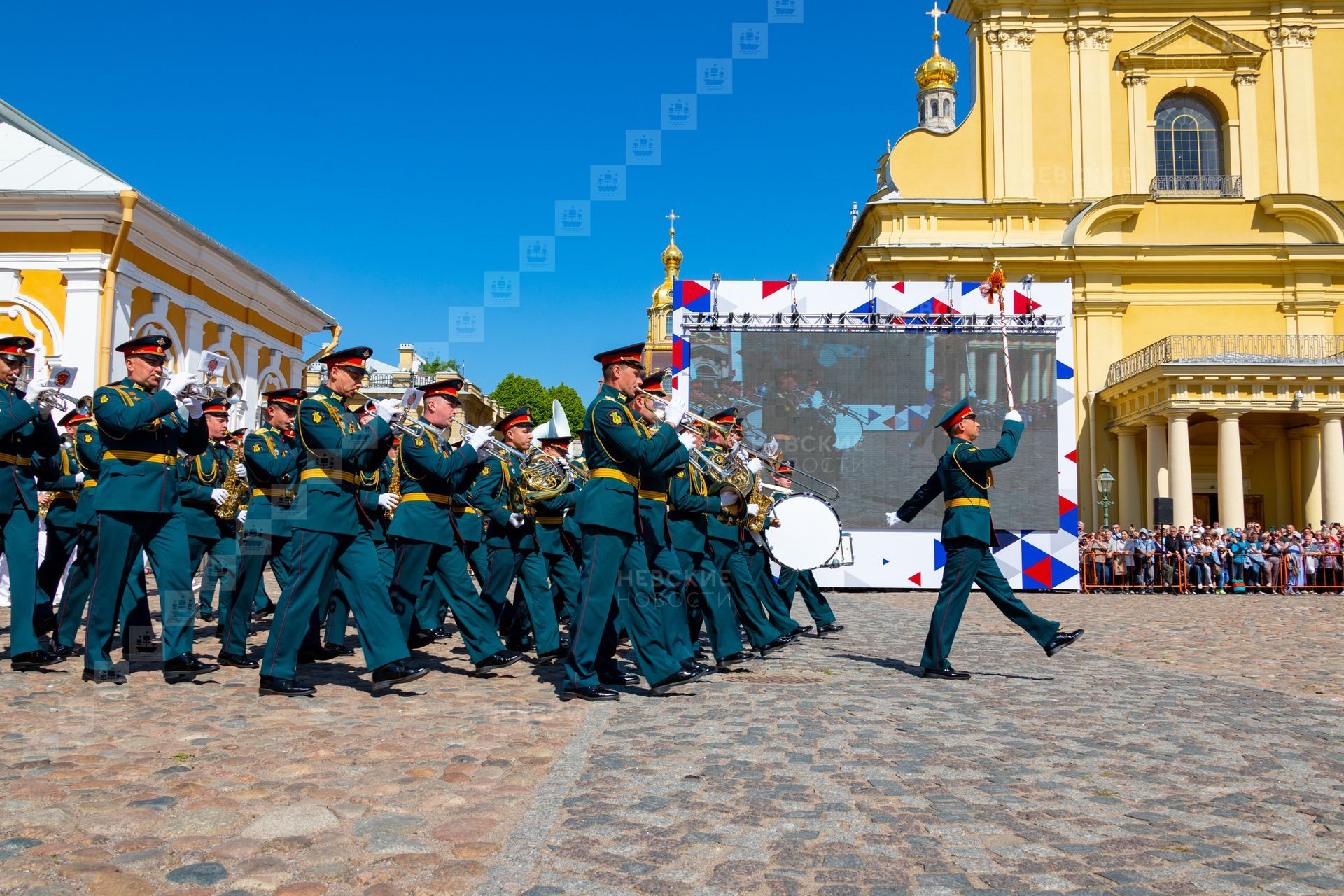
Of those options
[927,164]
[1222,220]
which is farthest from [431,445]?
[1222,220]

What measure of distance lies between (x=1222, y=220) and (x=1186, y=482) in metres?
11.1

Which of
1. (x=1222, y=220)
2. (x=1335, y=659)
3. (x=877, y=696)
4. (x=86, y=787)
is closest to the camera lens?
(x=86, y=787)

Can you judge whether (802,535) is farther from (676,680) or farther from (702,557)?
(676,680)

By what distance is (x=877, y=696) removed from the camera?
21.9 ft

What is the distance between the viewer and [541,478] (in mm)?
8195

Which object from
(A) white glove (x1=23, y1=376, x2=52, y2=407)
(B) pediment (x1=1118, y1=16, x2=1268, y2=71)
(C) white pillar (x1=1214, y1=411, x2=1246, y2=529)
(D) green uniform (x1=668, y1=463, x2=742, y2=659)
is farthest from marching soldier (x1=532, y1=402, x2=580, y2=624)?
(B) pediment (x1=1118, y1=16, x2=1268, y2=71)

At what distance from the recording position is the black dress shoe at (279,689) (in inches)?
248

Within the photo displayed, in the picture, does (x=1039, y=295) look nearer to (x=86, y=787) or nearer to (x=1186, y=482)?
(x=1186, y=482)

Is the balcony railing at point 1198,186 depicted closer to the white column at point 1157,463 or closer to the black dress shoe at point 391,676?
the white column at point 1157,463

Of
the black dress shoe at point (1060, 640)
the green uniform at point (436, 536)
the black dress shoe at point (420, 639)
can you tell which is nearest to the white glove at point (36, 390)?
the green uniform at point (436, 536)

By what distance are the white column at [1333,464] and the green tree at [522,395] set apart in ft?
178

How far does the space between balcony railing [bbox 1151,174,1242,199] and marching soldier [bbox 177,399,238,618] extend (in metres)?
31.5

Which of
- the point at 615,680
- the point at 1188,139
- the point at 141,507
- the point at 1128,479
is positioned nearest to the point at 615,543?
the point at 615,680

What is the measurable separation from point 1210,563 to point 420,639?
1893 centimetres
